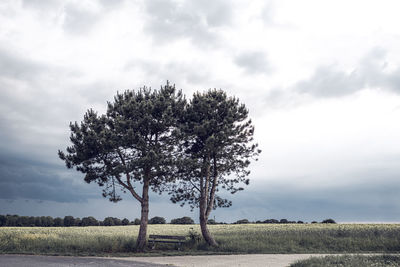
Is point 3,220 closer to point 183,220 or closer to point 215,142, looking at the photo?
point 183,220

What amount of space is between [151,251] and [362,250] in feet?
51.2

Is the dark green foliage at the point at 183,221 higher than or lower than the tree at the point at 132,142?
lower

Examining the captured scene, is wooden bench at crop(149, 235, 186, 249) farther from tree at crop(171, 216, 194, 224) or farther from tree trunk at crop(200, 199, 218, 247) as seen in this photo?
tree at crop(171, 216, 194, 224)

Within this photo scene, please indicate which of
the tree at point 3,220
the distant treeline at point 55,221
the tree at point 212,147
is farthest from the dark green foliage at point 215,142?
the tree at point 3,220

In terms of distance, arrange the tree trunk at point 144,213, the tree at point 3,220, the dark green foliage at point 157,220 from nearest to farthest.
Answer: the tree trunk at point 144,213 → the tree at point 3,220 → the dark green foliage at point 157,220

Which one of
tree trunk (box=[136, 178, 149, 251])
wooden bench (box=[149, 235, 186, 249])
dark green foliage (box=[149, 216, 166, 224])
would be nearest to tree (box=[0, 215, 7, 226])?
dark green foliage (box=[149, 216, 166, 224])

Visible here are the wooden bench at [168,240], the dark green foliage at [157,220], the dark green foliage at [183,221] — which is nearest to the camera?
the wooden bench at [168,240]

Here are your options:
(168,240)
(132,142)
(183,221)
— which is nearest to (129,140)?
(132,142)

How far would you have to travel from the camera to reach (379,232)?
95.4 ft

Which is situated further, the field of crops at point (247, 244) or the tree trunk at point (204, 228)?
the tree trunk at point (204, 228)

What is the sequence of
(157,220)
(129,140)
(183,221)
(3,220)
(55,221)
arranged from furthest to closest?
(157,220) → (183,221) → (3,220) → (55,221) → (129,140)

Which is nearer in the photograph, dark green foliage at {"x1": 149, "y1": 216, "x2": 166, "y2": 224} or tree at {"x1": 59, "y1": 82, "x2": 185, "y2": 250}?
tree at {"x1": 59, "y1": 82, "x2": 185, "y2": 250}

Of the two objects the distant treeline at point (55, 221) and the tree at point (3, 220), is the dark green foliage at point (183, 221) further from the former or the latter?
the tree at point (3, 220)

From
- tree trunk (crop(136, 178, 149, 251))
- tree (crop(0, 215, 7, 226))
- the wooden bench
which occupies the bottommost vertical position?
tree (crop(0, 215, 7, 226))
